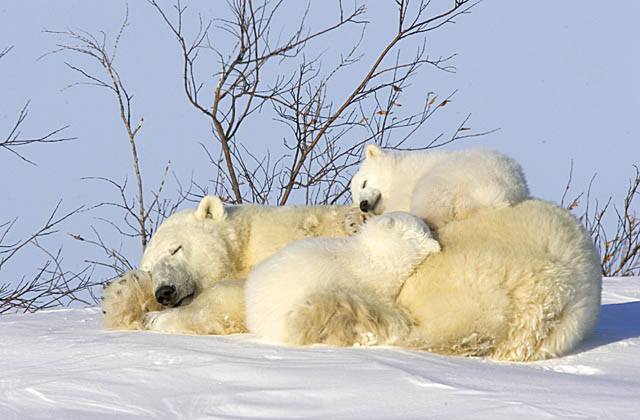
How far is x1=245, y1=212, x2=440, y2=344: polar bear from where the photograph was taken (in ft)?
10.1

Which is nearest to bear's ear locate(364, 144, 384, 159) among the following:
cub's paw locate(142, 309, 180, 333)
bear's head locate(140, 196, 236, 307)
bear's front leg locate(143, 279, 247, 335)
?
bear's head locate(140, 196, 236, 307)

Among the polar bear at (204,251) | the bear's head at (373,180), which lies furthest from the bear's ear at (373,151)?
the polar bear at (204,251)

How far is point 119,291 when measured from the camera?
3883 mm

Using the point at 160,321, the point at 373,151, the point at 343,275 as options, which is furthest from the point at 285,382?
the point at 373,151

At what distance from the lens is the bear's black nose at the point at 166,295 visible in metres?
3.91

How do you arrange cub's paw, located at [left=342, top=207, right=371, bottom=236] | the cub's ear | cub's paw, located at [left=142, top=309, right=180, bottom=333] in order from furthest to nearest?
1. the cub's ear
2. cub's paw, located at [left=342, top=207, right=371, bottom=236]
3. cub's paw, located at [left=142, top=309, right=180, bottom=333]

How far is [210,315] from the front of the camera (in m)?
3.63

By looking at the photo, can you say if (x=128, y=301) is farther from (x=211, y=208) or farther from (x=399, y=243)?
(x=399, y=243)

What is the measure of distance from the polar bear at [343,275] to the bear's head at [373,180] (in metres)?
1.28

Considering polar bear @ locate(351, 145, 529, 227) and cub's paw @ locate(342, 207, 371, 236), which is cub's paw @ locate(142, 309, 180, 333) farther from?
polar bear @ locate(351, 145, 529, 227)

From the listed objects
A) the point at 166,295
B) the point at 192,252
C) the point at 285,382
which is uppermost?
the point at 192,252

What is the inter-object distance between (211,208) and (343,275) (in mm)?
1251

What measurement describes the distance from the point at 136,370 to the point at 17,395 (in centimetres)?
38

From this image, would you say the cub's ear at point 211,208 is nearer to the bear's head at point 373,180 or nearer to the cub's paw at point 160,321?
the cub's paw at point 160,321
